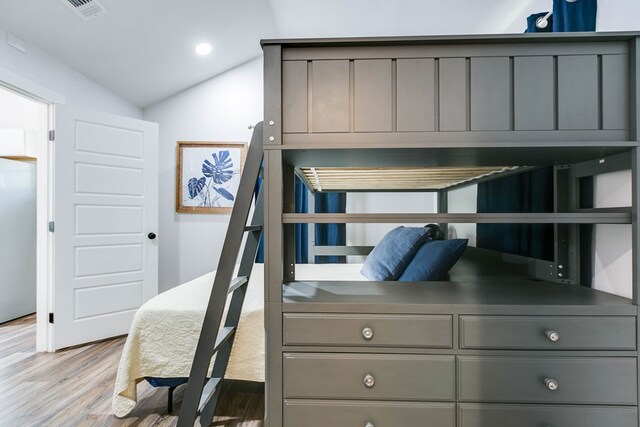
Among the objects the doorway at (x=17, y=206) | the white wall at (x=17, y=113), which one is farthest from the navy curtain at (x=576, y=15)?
the white wall at (x=17, y=113)

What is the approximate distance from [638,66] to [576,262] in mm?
777

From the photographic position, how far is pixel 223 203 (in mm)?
3691

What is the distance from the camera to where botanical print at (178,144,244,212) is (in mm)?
3695

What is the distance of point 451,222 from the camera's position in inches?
42.9

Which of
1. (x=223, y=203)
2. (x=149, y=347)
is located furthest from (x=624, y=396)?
(x=223, y=203)

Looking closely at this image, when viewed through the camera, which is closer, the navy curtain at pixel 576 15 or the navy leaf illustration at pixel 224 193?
the navy curtain at pixel 576 15

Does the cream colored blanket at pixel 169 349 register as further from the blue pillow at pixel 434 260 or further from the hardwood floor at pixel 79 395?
the blue pillow at pixel 434 260

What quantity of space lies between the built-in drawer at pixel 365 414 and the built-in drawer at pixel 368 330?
0.20 m

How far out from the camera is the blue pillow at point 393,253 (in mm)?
1653

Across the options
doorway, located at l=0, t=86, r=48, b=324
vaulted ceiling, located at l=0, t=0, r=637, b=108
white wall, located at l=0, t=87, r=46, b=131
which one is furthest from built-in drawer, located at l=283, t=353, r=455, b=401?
white wall, located at l=0, t=87, r=46, b=131

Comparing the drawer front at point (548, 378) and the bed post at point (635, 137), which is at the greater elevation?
A: the bed post at point (635, 137)

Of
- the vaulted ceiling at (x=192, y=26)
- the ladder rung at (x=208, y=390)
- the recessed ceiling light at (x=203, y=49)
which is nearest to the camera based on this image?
the ladder rung at (x=208, y=390)

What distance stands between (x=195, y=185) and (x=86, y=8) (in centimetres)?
182

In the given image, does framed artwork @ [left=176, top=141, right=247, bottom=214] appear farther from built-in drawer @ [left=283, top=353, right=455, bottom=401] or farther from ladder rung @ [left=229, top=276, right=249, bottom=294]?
built-in drawer @ [left=283, top=353, right=455, bottom=401]
